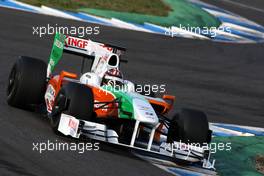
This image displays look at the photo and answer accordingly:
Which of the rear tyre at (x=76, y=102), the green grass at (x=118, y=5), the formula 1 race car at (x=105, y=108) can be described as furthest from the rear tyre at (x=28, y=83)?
the green grass at (x=118, y=5)

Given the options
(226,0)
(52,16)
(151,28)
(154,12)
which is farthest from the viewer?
(226,0)

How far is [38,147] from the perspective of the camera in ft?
31.1

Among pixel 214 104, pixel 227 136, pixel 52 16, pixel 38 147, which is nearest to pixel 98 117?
pixel 38 147

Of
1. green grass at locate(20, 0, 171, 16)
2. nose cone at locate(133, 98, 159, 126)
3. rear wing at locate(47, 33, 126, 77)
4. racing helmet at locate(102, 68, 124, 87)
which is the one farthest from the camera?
green grass at locate(20, 0, 171, 16)

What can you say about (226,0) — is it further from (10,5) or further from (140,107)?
(140,107)

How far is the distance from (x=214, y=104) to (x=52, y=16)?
23.5 ft

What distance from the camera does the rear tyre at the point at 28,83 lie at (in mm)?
11102

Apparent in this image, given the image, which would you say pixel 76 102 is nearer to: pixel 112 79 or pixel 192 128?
pixel 112 79

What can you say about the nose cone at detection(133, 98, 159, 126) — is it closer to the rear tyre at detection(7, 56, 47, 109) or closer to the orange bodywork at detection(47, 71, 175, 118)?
the orange bodywork at detection(47, 71, 175, 118)

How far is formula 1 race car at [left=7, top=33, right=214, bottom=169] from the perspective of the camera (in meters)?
9.96

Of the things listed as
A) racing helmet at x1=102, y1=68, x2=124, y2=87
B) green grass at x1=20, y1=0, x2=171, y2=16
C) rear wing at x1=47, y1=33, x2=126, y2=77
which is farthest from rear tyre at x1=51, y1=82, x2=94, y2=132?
green grass at x1=20, y1=0, x2=171, y2=16

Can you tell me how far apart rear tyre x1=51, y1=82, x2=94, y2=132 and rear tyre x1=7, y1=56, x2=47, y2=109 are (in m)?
0.98

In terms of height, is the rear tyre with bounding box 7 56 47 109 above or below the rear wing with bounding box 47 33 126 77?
below

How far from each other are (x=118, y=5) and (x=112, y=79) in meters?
12.8
